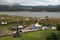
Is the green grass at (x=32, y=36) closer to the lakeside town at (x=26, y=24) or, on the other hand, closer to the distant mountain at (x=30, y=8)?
the lakeside town at (x=26, y=24)

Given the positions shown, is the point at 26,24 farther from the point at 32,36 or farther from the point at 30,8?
the point at 32,36

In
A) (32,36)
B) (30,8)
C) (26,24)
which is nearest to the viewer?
(32,36)

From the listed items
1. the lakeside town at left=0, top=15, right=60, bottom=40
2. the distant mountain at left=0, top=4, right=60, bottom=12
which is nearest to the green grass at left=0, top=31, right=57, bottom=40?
the lakeside town at left=0, top=15, right=60, bottom=40

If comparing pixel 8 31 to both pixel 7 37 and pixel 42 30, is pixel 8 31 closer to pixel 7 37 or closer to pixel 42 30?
pixel 7 37

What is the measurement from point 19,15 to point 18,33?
110 centimetres

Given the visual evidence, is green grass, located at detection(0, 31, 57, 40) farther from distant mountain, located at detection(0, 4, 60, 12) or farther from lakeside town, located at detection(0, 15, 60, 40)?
distant mountain, located at detection(0, 4, 60, 12)

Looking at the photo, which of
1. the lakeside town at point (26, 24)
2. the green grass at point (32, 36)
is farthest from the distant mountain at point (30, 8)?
the green grass at point (32, 36)

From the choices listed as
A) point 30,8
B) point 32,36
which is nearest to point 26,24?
point 30,8

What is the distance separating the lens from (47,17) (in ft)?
24.6

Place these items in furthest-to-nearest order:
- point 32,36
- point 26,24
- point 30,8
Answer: point 26,24
point 30,8
point 32,36

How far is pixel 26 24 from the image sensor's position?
317 inches

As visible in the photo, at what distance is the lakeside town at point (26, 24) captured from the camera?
7180mm

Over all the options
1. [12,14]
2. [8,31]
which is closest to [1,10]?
[12,14]

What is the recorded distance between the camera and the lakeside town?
7.18 m
